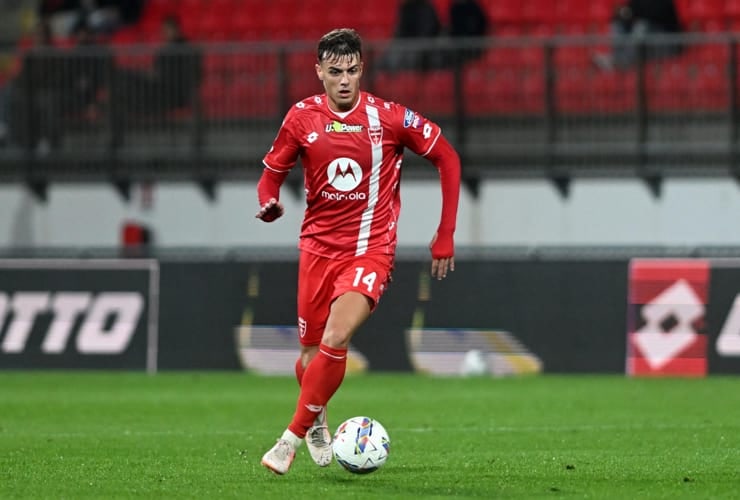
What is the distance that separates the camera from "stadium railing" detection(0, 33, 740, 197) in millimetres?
18469

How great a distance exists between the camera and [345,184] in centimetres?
892

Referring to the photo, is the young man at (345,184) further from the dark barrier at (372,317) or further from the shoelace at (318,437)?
the dark barrier at (372,317)

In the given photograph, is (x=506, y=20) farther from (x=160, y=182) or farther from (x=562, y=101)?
(x=160, y=182)

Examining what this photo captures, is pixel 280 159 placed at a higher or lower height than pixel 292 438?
higher

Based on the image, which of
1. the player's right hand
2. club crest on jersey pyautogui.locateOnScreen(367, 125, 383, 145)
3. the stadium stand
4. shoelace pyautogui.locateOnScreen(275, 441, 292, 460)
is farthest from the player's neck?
the stadium stand

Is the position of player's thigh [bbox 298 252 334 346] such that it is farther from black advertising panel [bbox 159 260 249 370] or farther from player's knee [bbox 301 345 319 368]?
black advertising panel [bbox 159 260 249 370]

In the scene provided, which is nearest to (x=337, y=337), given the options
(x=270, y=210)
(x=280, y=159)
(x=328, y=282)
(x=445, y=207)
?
(x=328, y=282)

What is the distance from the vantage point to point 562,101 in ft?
61.8

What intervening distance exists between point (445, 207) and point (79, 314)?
9.90 m

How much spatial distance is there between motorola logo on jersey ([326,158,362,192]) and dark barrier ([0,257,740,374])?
836 centimetres

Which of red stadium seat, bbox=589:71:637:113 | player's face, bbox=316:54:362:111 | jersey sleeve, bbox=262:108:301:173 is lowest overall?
red stadium seat, bbox=589:71:637:113

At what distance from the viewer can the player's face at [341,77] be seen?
28.6 feet

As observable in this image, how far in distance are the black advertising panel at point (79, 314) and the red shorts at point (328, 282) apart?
29.7 feet

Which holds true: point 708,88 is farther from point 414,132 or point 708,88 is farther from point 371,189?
point 371,189
